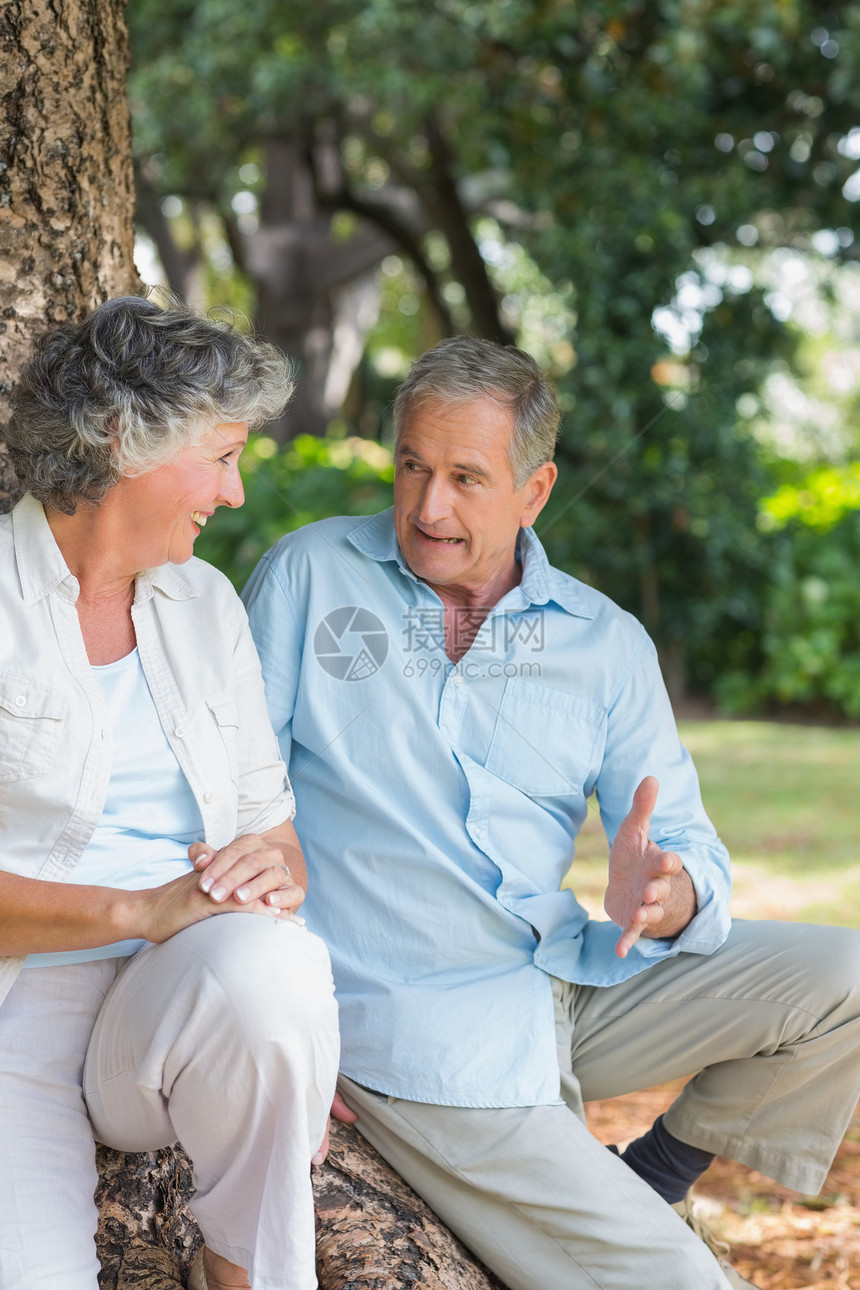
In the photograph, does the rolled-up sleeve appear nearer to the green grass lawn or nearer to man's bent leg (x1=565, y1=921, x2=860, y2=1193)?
man's bent leg (x1=565, y1=921, x2=860, y2=1193)

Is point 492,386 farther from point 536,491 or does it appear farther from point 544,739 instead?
point 544,739

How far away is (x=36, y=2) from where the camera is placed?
6.77 ft

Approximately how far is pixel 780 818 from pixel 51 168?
4510 millimetres

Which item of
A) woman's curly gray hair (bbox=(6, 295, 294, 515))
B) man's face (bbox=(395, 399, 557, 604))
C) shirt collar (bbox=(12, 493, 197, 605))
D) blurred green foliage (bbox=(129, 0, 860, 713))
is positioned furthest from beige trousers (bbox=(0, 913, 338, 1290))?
blurred green foliage (bbox=(129, 0, 860, 713))

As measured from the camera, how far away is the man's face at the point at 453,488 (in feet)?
7.06

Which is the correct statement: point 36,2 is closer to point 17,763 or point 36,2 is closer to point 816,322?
point 17,763

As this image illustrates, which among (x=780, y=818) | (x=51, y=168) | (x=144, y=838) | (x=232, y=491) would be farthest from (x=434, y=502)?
(x=780, y=818)

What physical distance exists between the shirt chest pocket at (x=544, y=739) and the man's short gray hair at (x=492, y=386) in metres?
0.41

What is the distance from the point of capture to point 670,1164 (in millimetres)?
2227

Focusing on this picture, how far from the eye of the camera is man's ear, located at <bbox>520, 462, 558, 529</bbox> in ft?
7.52

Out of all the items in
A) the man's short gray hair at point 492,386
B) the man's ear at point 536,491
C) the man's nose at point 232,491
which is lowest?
the man's ear at point 536,491

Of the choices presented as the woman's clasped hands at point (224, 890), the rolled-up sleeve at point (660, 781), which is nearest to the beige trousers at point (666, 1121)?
the rolled-up sleeve at point (660, 781)

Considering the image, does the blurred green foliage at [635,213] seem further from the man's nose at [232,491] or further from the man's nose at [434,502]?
the man's nose at [232,491]

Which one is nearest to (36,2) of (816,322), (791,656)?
→ (791,656)
